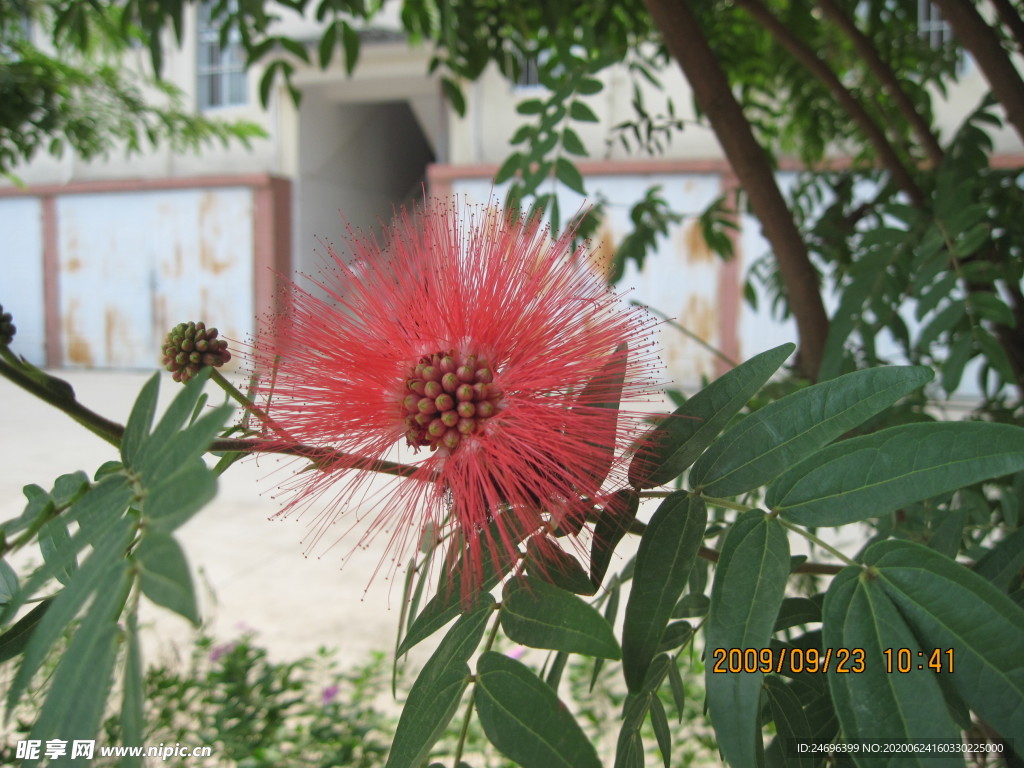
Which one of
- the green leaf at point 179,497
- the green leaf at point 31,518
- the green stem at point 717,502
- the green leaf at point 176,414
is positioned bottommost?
the green leaf at point 31,518

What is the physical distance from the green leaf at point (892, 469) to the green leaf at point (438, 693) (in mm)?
176

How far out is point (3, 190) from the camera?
6.34 meters

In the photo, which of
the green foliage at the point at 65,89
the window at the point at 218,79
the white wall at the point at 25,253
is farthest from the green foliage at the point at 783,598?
the white wall at the point at 25,253

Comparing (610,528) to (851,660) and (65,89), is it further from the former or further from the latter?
(65,89)

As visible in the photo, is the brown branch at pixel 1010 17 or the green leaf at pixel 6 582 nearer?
the green leaf at pixel 6 582

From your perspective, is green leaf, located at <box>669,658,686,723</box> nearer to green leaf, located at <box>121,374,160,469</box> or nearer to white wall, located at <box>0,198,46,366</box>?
green leaf, located at <box>121,374,160,469</box>

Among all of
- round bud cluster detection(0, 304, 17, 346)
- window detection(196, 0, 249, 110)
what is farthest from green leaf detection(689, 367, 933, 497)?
window detection(196, 0, 249, 110)

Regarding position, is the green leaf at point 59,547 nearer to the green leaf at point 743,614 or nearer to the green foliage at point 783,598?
the green foliage at point 783,598

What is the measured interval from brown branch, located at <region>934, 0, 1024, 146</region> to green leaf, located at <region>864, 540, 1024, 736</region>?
0.87m

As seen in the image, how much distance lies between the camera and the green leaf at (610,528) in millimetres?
413

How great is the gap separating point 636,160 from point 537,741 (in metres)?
4.99

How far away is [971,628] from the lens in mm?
318

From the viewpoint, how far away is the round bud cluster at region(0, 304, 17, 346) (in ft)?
1.25

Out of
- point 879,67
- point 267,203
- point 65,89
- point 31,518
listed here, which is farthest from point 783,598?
point 267,203
